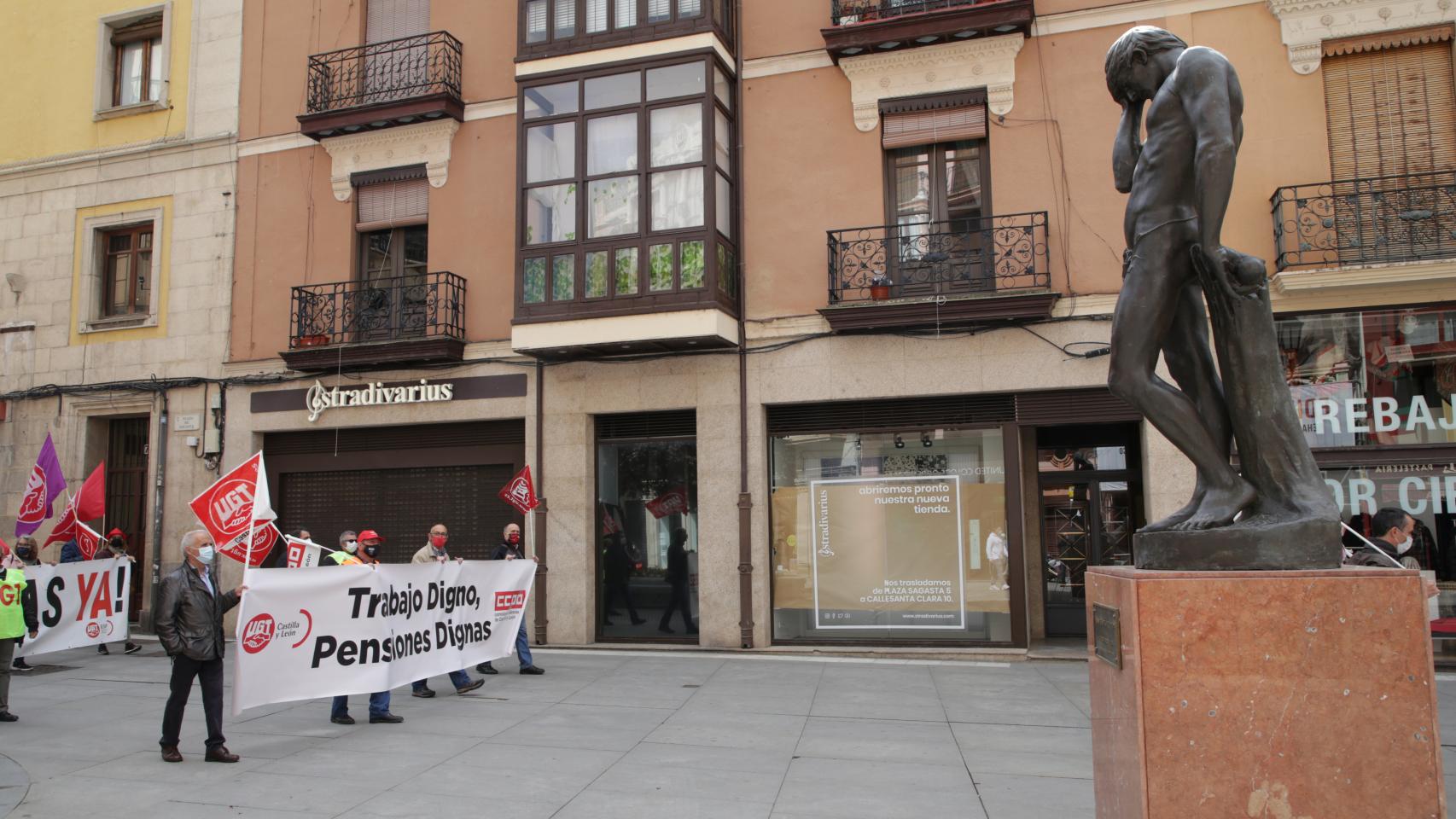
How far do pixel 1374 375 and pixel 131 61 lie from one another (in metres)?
20.6

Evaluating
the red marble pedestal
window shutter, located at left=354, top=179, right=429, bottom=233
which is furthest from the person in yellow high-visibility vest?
the red marble pedestal

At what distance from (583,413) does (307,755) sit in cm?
747

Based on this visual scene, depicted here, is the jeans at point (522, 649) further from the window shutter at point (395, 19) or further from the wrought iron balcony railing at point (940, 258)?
the window shutter at point (395, 19)

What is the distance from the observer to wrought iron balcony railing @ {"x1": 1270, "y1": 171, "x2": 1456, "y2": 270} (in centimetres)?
1162

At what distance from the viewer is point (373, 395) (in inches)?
615

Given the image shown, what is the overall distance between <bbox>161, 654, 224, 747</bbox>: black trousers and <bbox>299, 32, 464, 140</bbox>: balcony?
9.97 meters

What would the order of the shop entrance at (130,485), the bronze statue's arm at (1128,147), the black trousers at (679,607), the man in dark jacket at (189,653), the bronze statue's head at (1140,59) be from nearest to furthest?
the bronze statue's head at (1140,59), the bronze statue's arm at (1128,147), the man in dark jacket at (189,653), the black trousers at (679,607), the shop entrance at (130,485)

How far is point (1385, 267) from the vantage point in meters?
11.4

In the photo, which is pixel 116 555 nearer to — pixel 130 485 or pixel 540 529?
pixel 130 485

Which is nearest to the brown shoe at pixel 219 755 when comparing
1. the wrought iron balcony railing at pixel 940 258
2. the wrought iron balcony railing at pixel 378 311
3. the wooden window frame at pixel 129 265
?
the wrought iron balcony railing at pixel 378 311

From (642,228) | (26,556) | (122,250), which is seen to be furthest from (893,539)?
(122,250)

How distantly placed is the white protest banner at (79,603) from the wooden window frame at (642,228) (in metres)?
6.35

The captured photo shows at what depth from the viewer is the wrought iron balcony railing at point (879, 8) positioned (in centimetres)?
1334

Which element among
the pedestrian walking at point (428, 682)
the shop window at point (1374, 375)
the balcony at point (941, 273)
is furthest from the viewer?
→ the balcony at point (941, 273)
